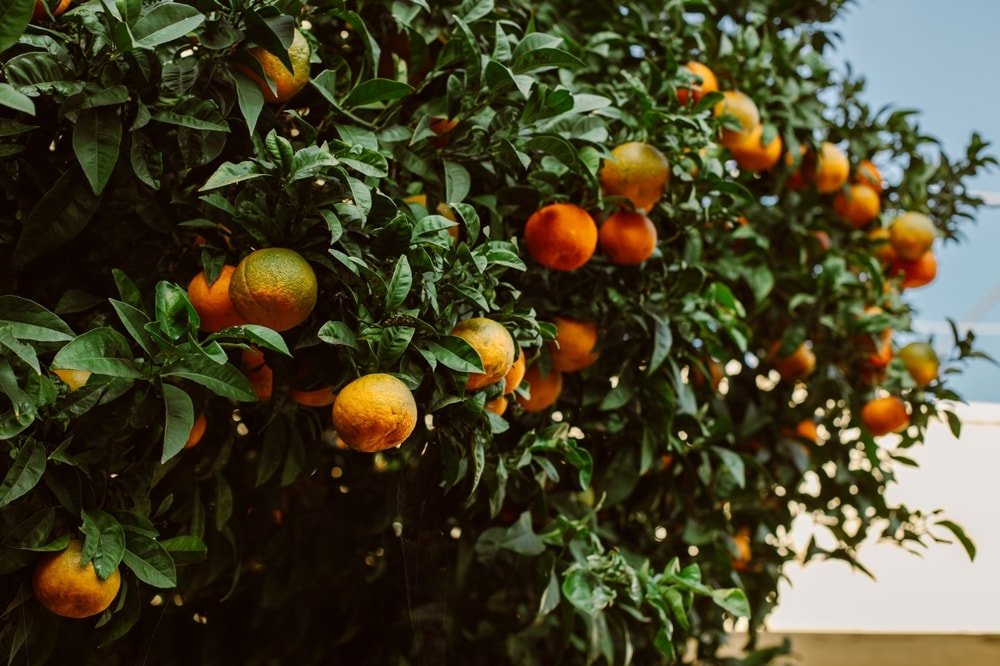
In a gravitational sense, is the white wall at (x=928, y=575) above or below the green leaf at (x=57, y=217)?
below

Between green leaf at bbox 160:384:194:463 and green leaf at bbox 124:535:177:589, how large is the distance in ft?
0.41

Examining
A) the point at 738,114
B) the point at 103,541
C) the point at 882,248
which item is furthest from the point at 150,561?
the point at 882,248

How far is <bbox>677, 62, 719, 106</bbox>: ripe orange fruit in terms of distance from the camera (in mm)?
1276

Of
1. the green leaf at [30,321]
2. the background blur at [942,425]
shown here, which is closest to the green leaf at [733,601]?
the green leaf at [30,321]

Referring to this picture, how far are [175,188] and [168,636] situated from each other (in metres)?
0.60

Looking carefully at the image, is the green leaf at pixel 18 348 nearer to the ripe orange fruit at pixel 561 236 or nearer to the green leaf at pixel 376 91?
the green leaf at pixel 376 91

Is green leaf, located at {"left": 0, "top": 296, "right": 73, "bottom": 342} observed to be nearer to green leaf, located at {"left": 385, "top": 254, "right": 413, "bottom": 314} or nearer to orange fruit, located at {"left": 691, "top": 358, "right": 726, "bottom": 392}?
green leaf, located at {"left": 385, "top": 254, "right": 413, "bottom": 314}

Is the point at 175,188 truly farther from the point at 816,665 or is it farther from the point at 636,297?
the point at 816,665

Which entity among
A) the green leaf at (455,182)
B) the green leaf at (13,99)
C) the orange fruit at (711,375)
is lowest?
the orange fruit at (711,375)

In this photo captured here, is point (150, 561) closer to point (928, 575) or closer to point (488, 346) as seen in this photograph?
point (488, 346)

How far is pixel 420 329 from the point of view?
0.87m

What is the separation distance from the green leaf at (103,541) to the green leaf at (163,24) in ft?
1.39

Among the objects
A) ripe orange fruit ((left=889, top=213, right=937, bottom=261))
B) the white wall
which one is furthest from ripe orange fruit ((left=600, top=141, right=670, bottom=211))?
the white wall

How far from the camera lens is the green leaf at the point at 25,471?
723 millimetres
